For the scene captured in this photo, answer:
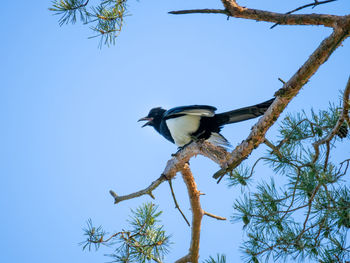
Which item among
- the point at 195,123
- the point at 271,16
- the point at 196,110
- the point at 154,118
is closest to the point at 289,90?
the point at 271,16

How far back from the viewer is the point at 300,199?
2.01 meters

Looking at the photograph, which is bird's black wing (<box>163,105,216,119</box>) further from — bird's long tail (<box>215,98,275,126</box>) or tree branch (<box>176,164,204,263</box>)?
tree branch (<box>176,164,204,263</box>)

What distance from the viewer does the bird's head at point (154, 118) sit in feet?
14.7

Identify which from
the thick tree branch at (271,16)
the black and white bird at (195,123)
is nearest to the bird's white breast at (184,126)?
the black and white bird at (195,123)

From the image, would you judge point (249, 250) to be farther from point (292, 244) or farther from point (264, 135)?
point (264, 135)

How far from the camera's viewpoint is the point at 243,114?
3.35 metres

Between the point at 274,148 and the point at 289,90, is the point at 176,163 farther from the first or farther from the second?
the point at 289,90

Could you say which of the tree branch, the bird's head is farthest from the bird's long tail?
the bird's head

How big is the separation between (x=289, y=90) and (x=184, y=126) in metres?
1.97

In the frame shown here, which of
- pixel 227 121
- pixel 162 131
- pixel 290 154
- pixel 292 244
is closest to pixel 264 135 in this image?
pixel 290 154

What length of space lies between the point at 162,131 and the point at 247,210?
2.12 metres

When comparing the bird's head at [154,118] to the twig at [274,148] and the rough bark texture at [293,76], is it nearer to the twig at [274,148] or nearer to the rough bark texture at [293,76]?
the rough bark texture at [293,76]

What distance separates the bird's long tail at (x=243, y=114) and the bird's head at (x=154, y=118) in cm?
99

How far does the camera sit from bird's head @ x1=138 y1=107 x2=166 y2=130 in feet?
14.7
